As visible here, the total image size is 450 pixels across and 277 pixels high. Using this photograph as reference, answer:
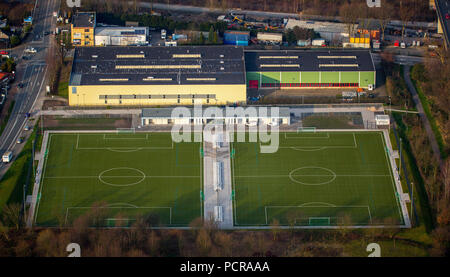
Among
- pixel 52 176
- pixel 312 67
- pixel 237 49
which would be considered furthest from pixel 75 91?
pixel 312 67

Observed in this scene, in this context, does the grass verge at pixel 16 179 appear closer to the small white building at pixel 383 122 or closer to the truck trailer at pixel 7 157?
the truck trailer at pixel 7 157

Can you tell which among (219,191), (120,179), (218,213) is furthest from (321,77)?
(120,179)


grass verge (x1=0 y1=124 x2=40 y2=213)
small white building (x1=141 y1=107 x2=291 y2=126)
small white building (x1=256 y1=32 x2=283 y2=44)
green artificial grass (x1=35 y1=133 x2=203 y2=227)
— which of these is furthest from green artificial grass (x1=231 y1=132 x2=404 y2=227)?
small white building (x1=256 y1=32 x2=283 y2=44)

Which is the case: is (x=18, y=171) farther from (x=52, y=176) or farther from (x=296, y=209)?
(x=296, y=209)

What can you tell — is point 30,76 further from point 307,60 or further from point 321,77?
point 321,77

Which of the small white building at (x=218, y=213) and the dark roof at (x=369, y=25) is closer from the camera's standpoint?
the small white building at (x=218, y=213)

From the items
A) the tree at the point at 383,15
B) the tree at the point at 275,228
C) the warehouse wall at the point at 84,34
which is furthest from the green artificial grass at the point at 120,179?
the tree at the point at 383,15

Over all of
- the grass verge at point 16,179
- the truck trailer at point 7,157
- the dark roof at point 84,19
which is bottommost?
the grass verge at point 16,179
